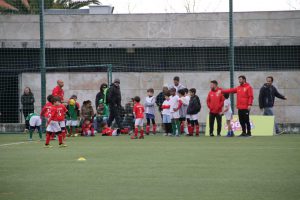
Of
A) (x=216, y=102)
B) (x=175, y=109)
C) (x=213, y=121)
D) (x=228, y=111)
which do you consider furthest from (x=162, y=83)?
(x=228, y=111)

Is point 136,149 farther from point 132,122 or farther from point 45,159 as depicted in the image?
point 132,122

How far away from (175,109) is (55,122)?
728 centimetres

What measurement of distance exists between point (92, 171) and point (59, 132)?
7.41 meters

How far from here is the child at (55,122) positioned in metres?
21.1

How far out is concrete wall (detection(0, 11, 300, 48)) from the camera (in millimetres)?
32219

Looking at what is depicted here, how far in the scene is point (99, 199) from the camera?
1038 centimetres

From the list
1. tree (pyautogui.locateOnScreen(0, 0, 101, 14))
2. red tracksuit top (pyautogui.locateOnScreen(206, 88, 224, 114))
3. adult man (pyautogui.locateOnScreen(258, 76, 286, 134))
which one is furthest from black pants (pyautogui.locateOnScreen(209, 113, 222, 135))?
tree (pyautogui.locateOnScreen(0, 0, 101, 14))

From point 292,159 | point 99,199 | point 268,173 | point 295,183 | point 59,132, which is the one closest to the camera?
point 99,199

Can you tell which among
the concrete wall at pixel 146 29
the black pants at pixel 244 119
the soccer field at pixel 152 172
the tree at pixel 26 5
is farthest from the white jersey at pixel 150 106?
the soccer field at pixel 152 172

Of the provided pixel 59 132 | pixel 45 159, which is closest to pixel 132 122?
pixel 59 132

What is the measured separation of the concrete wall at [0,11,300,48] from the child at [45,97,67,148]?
11.6 m

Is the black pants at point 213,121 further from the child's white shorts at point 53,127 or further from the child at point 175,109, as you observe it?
the child's white shorts at point 53,127

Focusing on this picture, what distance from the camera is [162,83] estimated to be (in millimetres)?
32938

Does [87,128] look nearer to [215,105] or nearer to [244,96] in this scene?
[215,105]
